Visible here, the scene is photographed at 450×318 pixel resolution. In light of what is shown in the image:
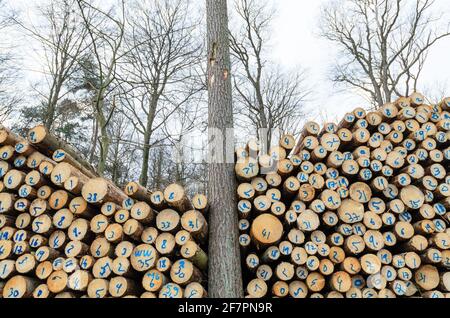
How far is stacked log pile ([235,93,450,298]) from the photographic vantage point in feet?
9.07

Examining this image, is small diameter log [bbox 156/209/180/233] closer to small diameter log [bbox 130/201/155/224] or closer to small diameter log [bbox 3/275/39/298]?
small diameter log [bbox 130/201/155/224]

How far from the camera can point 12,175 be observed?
293 cm

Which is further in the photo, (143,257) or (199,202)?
(199,202)

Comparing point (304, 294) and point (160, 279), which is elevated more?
point (160, 279)

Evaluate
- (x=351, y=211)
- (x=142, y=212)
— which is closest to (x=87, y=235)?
(x=142, y=212)

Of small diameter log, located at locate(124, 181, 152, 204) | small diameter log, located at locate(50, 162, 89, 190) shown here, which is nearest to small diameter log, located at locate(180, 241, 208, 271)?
small diameter log, located at locate(124, 181, 152, 204)

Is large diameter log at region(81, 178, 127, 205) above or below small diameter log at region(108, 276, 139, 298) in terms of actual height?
above

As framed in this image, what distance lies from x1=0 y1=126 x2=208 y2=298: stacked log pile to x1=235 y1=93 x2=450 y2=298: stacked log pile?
25.1 inches

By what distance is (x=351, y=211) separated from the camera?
2.91m

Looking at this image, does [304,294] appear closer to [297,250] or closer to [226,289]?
[297,250]

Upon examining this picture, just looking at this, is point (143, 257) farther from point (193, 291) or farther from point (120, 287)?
point (193, 291)

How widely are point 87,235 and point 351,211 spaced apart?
2.57m

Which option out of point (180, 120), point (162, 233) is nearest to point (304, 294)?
point (162, 233)

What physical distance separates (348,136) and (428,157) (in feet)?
3.06
